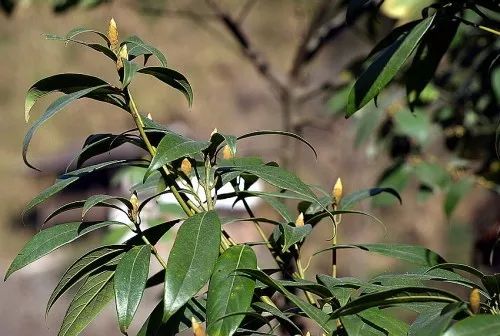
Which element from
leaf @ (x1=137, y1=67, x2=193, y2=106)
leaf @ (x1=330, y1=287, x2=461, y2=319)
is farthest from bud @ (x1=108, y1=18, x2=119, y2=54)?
leaf @ (x1=330, y1=287, x2=461, y2=319)

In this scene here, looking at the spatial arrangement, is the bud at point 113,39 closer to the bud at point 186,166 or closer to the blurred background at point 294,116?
the bud at point 186,166

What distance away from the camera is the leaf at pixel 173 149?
56cm

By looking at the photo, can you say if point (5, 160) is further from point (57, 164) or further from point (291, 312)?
point (291, 312)

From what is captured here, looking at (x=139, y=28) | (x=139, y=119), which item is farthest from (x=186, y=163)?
(x=139, y=28)

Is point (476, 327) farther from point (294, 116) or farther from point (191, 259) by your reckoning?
point (294, 116)

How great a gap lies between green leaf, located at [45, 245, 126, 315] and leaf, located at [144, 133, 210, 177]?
9 cm

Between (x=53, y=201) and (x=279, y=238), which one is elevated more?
(x=279, y=238)

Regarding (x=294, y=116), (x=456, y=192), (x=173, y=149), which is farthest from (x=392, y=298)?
(x=294, y=116)

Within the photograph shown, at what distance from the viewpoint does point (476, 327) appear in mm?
482

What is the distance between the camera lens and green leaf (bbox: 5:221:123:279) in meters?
0.62

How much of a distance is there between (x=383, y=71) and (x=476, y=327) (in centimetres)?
31

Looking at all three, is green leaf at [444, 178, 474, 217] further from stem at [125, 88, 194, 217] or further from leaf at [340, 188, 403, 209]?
stem at [125, 88, 194, 217]

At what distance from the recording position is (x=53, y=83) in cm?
62

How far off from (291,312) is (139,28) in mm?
4933
